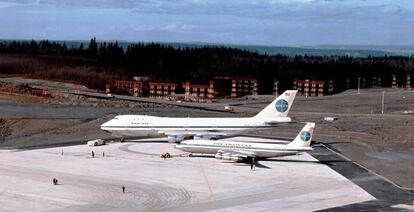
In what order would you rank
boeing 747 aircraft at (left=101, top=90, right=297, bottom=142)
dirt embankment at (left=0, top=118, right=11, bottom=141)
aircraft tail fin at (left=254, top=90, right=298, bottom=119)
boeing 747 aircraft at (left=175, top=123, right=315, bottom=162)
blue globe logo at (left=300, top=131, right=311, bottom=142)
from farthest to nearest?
1. dirt embankment at (left=0, top=118, right=11, bottom=141)
2. boeing 747 aircraft at (left=101, top=90, right=297, bottom=142)
3. aircraft tail fin at (left=254, top=90, right=298, bottom=119)
4. boeing 747 aircraft at (left=175, top=123, right=315, bottom=162)
5. blue globe logo at (left=300, top=131, right=311, bottom=142)

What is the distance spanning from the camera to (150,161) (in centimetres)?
8450

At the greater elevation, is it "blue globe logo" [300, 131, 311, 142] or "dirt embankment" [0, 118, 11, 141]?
"blue globe logo" [300, 131, 311, 142]

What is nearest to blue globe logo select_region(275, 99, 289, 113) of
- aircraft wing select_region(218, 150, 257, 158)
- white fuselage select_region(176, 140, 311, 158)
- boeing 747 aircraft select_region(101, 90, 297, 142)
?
boeing 747 aircraft select_region(101, 90, 297, 142)

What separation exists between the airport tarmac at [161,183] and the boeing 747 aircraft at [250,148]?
1150 millimetres

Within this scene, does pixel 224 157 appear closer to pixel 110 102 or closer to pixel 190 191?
pixel 190 191

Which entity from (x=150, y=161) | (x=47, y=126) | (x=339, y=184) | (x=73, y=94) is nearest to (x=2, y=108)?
(x=47, y=126)

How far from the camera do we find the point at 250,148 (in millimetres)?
83312

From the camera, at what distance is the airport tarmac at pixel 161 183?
59844 mm

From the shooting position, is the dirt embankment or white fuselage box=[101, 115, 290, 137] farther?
the dirt embankment

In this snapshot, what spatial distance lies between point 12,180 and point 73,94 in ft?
351

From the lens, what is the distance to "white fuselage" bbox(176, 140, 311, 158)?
82.2 m

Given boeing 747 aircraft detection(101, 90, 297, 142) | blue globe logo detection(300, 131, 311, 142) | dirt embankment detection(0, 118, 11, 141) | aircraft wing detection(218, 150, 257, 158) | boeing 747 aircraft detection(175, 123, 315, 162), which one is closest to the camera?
blue globe logo detection(300, 131, 311, 142)

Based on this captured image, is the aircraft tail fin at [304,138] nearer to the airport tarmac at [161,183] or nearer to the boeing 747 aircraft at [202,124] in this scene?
the airport tarmac at [161,183]

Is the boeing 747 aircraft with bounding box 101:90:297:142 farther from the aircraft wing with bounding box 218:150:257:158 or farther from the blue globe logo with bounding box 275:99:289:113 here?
the aircraft wing with bounding box 218:150:257:158
